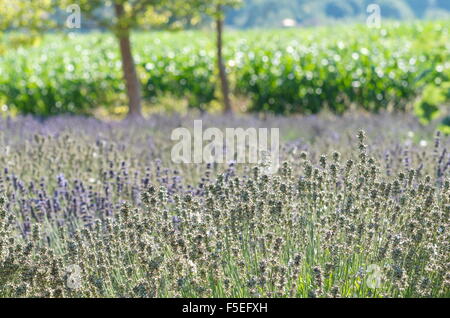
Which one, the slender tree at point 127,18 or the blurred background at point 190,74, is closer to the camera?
the slender tree at point 127,18

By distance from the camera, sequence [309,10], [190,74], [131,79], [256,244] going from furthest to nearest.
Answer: [309,10], [190,74], [131,79], [256,244]

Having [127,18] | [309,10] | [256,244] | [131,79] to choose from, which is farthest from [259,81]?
[256,244]

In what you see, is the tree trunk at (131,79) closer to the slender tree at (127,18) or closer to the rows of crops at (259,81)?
the slender tree at (127,18)

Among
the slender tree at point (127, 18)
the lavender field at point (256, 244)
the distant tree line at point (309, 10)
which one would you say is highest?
the distant tree line at point (309, 10)

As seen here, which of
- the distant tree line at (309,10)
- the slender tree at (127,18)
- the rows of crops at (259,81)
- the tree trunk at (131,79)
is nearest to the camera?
the slender tree at (127,18)

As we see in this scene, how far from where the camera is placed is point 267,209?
323 cm

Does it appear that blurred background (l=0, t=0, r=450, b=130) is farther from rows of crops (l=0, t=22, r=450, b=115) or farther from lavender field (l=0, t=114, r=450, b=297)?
lavender field (l=0, t=114, r=450, b=297)

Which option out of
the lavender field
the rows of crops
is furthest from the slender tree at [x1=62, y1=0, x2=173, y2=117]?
the lavender field

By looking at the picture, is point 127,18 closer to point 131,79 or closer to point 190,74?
point 131,79

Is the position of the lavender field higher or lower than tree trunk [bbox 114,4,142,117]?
lower

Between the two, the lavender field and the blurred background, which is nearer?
the lavender field

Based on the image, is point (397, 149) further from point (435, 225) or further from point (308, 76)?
point (308, 76)

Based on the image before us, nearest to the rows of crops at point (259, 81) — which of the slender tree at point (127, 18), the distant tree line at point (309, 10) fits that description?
the distant tree line at point (309, 10)
